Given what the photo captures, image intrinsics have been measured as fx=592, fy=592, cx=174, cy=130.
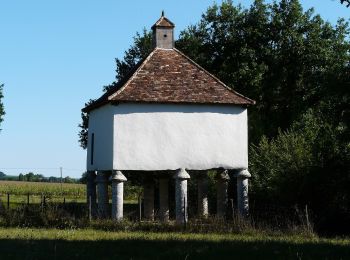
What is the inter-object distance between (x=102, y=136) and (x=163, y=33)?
19.3 ft

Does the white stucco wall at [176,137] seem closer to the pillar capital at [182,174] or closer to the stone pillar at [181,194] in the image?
the pillar capital at [182,174]

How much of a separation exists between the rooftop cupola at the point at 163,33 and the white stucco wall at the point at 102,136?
4.36 metres

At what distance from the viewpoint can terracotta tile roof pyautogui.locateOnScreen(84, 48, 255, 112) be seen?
80.5ft

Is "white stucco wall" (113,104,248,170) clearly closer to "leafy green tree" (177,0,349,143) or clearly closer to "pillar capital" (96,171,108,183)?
"pillar capital" (96,171,108,183)

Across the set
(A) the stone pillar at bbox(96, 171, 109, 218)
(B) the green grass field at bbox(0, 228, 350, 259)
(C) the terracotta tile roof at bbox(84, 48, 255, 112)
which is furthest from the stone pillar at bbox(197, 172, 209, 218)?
(B) the green grass field at bbox(0, 228, 350, 259)

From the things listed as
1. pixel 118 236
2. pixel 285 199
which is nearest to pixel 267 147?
pixel 285 199

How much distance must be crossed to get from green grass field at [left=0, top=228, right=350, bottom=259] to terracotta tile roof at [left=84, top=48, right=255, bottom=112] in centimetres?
674

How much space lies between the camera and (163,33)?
2794 cm

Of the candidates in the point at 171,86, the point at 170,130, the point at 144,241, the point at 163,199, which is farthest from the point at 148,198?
the point at 144,241

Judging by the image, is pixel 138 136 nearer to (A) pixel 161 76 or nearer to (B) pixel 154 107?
(B) pixel 154 107

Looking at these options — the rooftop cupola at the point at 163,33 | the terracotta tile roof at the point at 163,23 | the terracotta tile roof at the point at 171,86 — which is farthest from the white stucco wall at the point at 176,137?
the terracotta tile roof at the point at 163,23

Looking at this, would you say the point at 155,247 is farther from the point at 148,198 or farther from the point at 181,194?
the point at 148,198

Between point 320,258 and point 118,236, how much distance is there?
25.7ft

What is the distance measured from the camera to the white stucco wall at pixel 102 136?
2453cm
